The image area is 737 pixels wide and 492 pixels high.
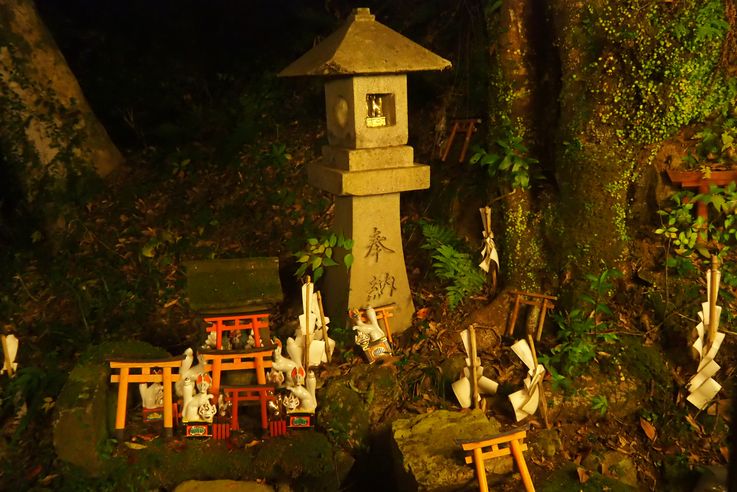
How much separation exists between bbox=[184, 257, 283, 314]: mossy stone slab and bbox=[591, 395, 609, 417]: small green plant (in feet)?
9.80

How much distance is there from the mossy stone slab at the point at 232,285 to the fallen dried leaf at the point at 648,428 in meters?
3.44

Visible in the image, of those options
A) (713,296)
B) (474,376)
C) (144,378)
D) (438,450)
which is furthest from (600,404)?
(144,378)

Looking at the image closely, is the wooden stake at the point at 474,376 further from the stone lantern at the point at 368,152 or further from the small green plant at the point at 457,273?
the stone lantern at the point at 368,152

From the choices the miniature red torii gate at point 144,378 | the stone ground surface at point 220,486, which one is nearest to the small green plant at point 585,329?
the stone ground surface at point 220,486

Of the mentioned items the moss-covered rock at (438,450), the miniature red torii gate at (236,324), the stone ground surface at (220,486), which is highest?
the miniature red torii gate at (236,324)

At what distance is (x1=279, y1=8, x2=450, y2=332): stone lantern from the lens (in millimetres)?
6086

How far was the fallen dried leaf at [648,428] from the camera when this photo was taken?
221 inches

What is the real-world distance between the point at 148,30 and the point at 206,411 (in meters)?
9.37

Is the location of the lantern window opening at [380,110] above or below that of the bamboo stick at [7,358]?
above

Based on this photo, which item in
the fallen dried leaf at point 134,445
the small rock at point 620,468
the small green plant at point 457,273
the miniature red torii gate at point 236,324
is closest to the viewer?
the small rock at point 620,468

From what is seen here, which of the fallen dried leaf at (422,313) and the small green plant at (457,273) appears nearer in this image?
the small green plant at (457,273)

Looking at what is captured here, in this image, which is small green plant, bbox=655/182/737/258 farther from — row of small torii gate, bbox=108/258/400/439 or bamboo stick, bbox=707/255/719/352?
row of small torii gate, bbox=108/258/400/439

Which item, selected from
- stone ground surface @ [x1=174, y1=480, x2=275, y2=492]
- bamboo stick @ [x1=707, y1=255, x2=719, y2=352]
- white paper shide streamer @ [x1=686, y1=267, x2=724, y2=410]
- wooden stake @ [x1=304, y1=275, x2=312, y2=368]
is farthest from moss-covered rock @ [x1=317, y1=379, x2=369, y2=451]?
bamboo stick @ [x1=707, y1=255, x2=719, y2=352]

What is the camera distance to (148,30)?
1246 cm
